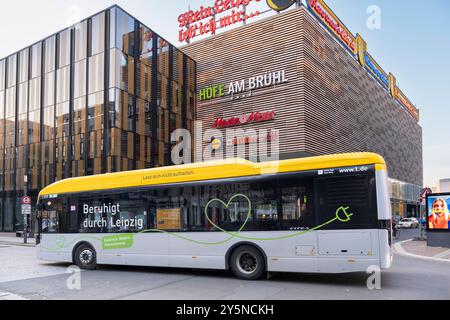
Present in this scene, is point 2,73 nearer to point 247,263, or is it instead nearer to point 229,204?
point 229,204

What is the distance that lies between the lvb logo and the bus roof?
68.1ft

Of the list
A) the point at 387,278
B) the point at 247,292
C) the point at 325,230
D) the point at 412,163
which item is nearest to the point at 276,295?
the point at 247,292

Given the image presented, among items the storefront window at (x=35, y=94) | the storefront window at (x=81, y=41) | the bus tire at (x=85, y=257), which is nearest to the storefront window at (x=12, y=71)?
the storefront window at (x=35, y=94)

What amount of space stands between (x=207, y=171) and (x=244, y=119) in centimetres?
1853

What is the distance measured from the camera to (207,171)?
11070 millimetres

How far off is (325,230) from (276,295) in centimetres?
206

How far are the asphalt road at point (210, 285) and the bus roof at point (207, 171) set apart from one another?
2654mm

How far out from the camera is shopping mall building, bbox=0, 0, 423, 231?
2723 centimetres

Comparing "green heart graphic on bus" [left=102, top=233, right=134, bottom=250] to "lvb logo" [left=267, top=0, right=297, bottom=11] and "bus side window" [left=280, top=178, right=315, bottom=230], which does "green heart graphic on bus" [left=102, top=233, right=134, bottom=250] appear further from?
"lvb logo" [left=267, top=0, right=297, bottom=11]

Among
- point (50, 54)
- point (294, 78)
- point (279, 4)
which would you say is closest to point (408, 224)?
point (294, 78)

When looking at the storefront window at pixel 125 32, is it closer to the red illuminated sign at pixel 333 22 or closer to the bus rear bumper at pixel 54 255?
the red illuminated sign at pixel 333 22

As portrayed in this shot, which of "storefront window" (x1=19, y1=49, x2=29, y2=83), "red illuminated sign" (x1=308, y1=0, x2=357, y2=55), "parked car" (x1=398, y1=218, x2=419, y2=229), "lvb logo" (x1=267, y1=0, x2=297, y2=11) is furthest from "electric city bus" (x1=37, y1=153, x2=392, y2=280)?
"parked car" (x1=398, y1=218, x2=419, y2=229)

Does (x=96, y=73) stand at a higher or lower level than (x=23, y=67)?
lower

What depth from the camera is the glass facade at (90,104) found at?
27172 mm
